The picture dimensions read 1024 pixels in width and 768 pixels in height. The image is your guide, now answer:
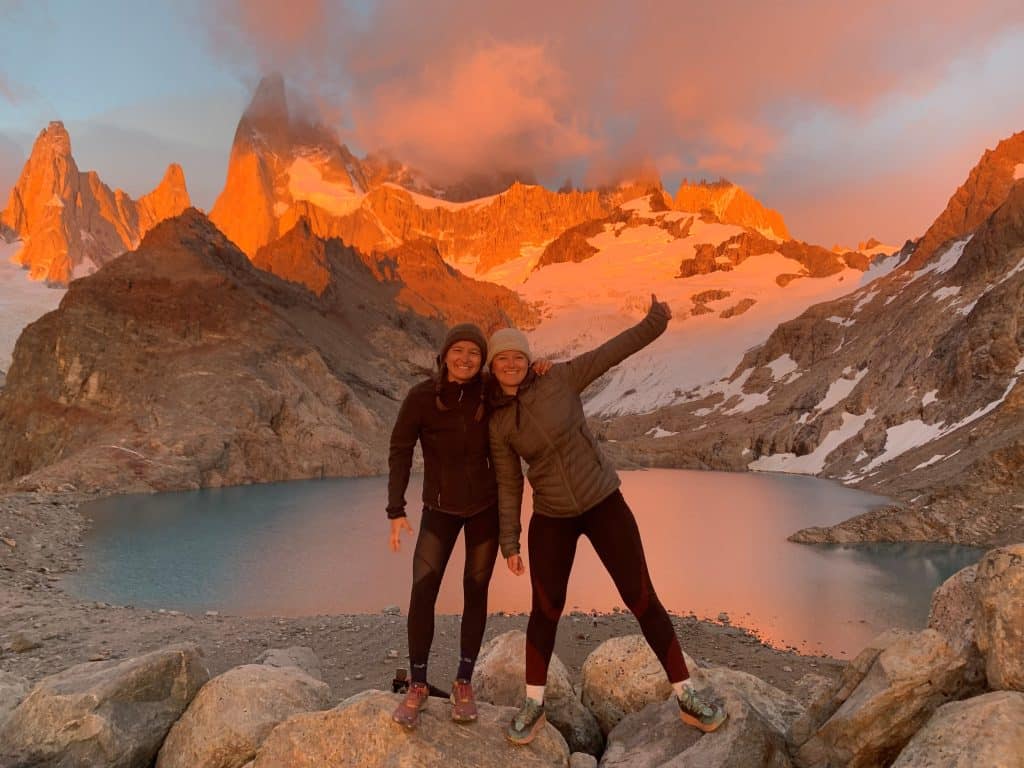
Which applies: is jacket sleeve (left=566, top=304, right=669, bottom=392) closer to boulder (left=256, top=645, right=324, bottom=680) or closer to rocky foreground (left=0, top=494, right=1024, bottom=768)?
rocky foreground (left=0, top=494, right=1024, bottom=768)

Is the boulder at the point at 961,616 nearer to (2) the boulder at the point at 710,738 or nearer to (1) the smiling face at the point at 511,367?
(2) the boulder at the point at 710,738

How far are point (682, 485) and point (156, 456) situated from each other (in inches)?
1833

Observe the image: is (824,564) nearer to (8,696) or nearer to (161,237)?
(8,696)

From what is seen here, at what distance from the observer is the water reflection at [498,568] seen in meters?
19.1

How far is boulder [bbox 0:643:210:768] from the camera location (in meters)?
6.05

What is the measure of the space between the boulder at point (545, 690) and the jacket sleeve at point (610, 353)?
3076 mm

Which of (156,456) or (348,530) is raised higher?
(156,456)

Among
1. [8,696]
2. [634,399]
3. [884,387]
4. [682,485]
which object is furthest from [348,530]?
[634,399]

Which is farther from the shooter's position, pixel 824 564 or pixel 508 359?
pixel 824 564

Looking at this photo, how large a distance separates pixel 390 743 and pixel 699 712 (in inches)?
98.8

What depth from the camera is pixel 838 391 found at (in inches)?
3312

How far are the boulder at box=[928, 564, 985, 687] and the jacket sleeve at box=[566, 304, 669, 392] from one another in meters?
3.12

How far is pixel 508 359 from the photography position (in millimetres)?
5594

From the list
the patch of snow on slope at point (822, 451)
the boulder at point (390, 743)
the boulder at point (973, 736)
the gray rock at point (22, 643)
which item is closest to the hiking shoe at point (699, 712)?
the boulder at point (390, 743)
